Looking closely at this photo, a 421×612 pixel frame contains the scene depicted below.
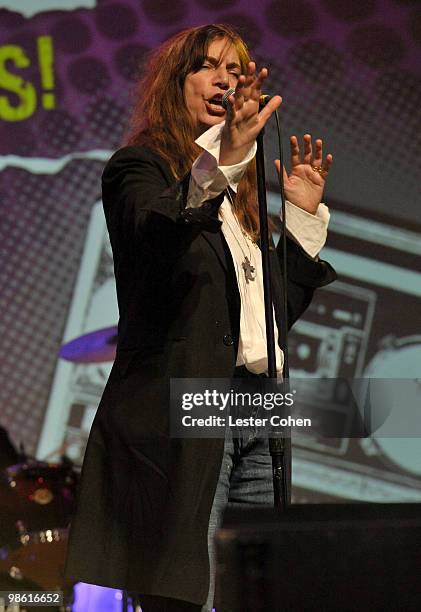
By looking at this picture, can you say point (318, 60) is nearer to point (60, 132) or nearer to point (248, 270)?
point (60, 132)

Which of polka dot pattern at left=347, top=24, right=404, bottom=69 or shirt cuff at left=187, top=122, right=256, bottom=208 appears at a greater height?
polka dot pattern at left=347, top=24, right=404, bottom=69

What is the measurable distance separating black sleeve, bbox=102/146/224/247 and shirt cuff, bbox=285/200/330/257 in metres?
0.31

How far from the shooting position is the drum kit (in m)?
3.02

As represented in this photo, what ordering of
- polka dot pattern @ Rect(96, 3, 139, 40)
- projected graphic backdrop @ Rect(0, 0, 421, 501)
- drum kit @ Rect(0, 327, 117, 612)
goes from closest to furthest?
drum kit @ Rect(0, 327, 117, 612), projected graphic backdrop @ Rect(0, 0, 421, 501), polka dot pattern @ Rect(96, 3, 139, 40)

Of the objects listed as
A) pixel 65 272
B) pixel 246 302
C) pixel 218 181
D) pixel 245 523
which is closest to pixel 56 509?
pixel 65 272

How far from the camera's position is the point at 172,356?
4.96 ft

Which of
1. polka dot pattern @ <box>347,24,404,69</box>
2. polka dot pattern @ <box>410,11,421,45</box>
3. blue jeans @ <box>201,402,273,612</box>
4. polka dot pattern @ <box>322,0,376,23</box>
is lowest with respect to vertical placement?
blue jeans @ <box>201,402,273,612</box>

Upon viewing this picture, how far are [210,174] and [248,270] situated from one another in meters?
0.28

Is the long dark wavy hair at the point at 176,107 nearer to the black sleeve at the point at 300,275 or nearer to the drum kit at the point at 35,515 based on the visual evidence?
the black sleeve at the point at 300,275

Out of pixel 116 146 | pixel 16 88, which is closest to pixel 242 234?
pixel 116 146

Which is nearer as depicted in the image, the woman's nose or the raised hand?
the raised hand

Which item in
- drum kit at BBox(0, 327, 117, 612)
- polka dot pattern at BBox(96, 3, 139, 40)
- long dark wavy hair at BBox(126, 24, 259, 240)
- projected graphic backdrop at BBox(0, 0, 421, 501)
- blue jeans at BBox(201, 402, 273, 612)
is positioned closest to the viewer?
blue jeans at BBox(201, 402, 273, 612)

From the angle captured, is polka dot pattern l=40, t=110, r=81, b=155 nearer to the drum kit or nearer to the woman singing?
the drum kit

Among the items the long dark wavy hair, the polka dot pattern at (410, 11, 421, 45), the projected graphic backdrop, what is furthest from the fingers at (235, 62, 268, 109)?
the polka dot pattern at (410, 11, 421, 45)
